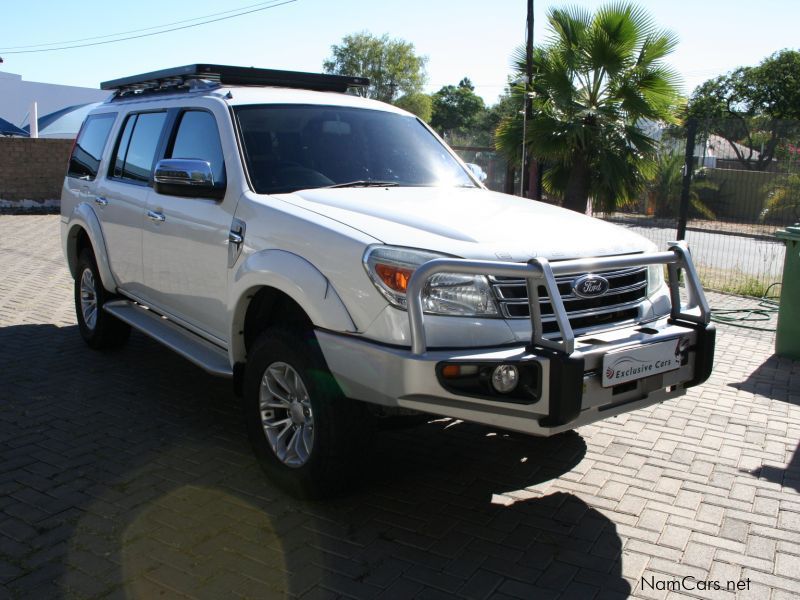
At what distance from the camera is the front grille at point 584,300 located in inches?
134

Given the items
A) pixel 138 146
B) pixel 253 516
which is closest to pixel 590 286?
pixel 253 516

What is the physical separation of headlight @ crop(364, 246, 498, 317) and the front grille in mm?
77

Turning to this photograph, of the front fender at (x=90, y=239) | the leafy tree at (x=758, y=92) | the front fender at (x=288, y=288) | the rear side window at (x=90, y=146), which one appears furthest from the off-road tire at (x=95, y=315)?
the leafy tree at (x=758, y=92)

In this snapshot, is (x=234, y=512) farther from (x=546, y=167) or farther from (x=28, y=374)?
(x=546, y=167)

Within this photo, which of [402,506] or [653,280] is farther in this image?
[653,280]

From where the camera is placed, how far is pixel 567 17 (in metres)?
11.8

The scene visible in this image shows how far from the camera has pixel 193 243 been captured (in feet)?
15.2

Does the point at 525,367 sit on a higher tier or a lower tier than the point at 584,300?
lower

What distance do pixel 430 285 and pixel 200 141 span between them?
224 cm

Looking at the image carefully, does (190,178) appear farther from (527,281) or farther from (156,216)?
(527,281)

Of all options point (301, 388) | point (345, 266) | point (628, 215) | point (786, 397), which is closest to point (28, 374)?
point (301, 388)

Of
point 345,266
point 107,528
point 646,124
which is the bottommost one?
point 107,528

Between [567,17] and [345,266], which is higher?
[567,17]

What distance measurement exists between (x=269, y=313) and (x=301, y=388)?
25.9 inches
